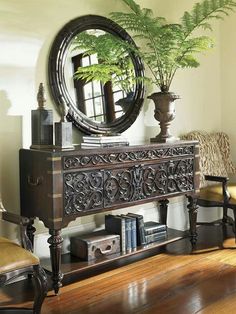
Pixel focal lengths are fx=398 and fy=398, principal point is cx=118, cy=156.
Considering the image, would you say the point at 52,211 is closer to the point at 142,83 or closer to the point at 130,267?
the point at 130,267

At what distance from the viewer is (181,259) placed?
10.4 ft

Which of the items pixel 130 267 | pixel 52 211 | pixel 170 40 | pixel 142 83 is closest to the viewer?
pixel 52 211

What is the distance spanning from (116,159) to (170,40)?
1.17 meters

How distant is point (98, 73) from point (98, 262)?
4.83ft

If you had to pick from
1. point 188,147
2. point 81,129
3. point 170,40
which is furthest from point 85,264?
point 170,40

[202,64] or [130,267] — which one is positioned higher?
[202,64]

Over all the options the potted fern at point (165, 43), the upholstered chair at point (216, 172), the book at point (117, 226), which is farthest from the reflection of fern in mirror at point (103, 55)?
the book at point (117, 226)

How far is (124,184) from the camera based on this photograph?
2.88m

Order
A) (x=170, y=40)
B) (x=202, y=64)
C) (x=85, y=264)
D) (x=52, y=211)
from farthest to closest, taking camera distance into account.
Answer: (x=202, y=64) → (x=170, y=40) → (x=85, y=264) → (x=52, y=211)

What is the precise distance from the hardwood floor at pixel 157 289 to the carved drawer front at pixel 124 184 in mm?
527

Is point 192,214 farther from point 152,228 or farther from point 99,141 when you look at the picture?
point 99,141

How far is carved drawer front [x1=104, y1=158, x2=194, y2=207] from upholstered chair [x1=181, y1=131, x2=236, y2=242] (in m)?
0.32

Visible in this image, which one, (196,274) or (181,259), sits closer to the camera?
(196,274)

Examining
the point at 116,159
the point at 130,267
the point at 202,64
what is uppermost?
the point at 202,64
